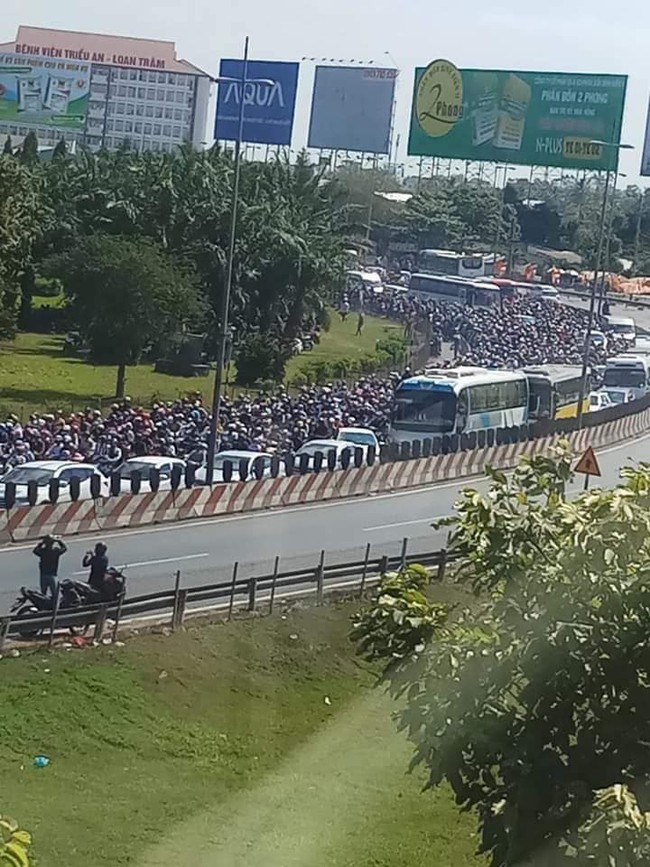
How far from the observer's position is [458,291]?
6638 cm

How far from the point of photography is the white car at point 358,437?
93.4ft

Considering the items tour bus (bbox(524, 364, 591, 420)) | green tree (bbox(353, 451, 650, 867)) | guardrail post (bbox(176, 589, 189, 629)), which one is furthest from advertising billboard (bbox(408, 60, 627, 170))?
green tree (bbox(353, 451, 650, 867))

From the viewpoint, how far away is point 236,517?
23656mm

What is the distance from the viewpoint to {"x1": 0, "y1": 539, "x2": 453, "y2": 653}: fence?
14188 mm

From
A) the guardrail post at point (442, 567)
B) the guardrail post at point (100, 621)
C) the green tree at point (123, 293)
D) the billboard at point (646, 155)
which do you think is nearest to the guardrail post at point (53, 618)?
the guardrail post at point (100, 621)

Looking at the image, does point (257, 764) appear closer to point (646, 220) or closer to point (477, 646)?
point (477, 646)

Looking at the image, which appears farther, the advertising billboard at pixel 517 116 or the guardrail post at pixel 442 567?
the advertising billboard at pixel 517 116

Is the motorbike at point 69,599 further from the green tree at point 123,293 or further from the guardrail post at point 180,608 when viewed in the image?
the green tree at point 123,293

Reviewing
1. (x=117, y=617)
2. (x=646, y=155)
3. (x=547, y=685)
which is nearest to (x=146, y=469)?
(x=117, y=617)

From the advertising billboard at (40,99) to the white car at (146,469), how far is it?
7870 cm

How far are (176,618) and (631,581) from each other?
10304 mm

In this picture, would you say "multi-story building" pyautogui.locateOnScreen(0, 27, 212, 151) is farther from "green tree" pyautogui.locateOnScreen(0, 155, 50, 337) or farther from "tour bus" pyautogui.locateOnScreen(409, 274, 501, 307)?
"green tree" pyautogui.locateOnScreen(0, 155, 50, 337)

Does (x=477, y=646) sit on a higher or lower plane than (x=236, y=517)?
higher

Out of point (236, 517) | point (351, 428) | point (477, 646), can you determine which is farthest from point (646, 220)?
point (477, 646)
